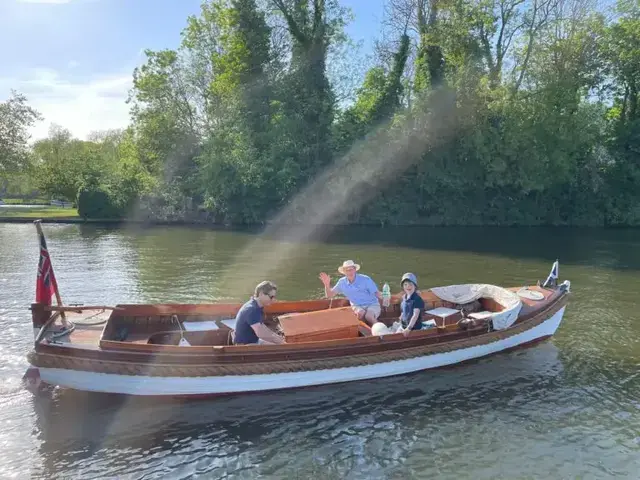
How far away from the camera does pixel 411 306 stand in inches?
429

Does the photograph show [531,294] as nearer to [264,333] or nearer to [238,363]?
[264,333]

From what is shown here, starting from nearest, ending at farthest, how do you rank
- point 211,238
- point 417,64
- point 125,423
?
point 125,423 → point 211,238 → point 417,64

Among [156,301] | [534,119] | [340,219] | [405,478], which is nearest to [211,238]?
[340,219]

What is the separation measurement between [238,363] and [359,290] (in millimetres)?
3635

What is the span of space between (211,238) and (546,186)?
84.7 ft

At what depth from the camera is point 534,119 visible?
3666 centimetres

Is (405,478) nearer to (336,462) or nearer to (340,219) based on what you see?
(336,462)

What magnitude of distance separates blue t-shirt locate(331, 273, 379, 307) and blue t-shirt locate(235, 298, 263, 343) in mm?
2615

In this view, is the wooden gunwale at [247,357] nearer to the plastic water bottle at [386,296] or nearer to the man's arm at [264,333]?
the man's arm at [264,333]

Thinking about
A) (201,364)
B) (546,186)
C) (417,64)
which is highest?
(417,64)

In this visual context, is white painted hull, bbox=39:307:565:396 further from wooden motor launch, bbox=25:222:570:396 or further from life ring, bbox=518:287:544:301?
life ring, bbox=518:287:544:301

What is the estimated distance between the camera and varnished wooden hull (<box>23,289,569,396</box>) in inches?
346

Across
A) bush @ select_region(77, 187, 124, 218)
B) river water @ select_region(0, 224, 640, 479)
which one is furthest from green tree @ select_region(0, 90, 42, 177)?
river water @ select_region(0, 224, 640, 479)

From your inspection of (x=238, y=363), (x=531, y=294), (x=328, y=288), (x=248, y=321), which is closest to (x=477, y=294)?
(x=531, y=294)
